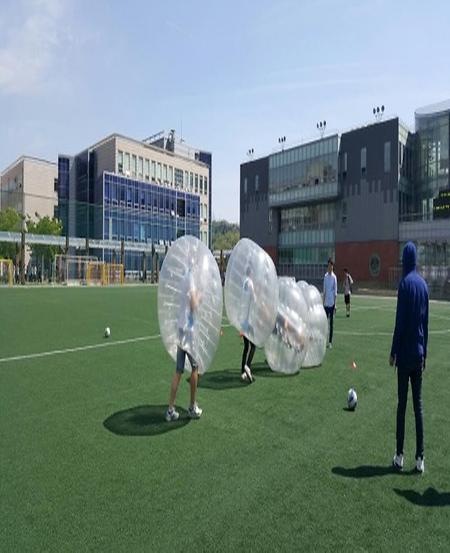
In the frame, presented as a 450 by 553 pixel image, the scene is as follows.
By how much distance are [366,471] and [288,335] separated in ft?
13.0

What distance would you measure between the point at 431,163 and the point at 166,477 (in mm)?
55217

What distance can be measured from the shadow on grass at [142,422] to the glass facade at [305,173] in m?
55.1

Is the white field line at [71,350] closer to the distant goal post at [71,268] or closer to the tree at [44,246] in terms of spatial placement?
the distant goal post at [71,268]

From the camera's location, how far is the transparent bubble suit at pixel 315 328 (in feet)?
30.2

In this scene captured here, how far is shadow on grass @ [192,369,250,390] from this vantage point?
8.00 metres

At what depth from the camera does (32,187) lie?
7656 cm

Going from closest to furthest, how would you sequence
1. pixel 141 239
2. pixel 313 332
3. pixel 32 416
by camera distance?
pixel 32 416 → pixel 313 332 → pixel 141 239

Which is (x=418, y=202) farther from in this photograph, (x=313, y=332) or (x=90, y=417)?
(x=90, y=417)

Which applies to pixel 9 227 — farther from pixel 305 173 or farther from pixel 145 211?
pixel 305 173

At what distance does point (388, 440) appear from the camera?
18.2ft

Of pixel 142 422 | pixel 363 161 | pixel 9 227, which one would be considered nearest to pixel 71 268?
pixel 9 227

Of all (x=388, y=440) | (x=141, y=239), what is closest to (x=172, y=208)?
(x=141, y=239)

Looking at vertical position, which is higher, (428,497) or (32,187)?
(32,187)

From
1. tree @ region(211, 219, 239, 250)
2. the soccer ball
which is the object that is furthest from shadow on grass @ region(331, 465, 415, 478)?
tree @ region(211, 219, 239, 250)
